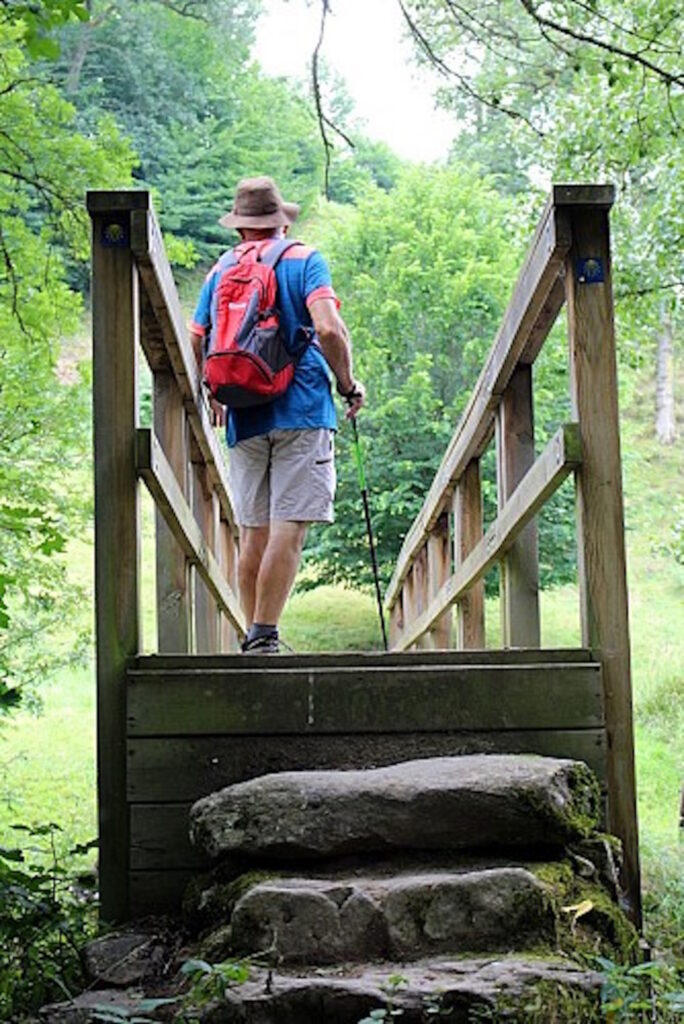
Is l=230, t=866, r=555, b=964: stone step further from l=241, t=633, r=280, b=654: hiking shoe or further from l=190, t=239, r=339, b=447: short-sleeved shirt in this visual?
l=190, t=239, r=339, b=447: short-sleeved shirt

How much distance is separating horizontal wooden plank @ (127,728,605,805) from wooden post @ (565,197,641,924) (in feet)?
0.59

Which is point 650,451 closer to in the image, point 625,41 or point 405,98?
point 405,98

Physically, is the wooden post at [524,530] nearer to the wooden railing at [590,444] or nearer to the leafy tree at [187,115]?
the wooden railing at [590,444]

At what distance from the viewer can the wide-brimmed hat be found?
4.34 m

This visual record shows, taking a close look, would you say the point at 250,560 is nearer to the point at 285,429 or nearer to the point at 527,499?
the point at 285,429

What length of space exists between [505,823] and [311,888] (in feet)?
1.41

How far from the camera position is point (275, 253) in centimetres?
422

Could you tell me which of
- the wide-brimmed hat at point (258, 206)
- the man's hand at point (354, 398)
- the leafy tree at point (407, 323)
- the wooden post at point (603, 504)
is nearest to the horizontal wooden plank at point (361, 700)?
the wooden post at point (603, 504)

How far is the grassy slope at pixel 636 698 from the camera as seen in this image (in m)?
7.56

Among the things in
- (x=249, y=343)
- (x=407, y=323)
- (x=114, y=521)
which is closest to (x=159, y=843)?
(x=114, y=521)

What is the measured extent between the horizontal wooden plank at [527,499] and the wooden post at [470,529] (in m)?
0.29

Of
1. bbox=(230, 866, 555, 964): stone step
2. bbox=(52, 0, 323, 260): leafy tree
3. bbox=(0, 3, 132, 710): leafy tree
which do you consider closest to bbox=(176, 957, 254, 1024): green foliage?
bbox=(230, 866, 555, 964): stone step

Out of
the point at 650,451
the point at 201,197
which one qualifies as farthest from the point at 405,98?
the point at 650,451

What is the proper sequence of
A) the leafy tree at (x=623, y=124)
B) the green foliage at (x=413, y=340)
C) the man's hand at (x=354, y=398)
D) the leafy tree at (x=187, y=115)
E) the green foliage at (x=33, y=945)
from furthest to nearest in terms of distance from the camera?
the leafy tree at (x=187, y=115)
the green foliage at (x=413, y=340)
the leafy tree at (x=623, y=124)
the man's hand at (x=354, y=398)
the green foliage at (x=33, y=945)
